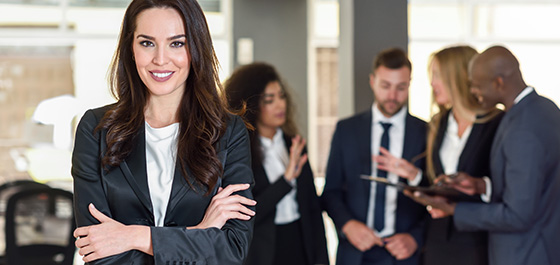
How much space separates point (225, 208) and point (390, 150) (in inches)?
70.2

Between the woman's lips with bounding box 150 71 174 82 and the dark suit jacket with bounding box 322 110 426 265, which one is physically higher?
the woman's lips with bounding box 150 71 174 82

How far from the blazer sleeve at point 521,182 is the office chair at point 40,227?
7.67 ft

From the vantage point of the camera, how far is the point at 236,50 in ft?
24.0

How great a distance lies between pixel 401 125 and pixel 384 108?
14cm

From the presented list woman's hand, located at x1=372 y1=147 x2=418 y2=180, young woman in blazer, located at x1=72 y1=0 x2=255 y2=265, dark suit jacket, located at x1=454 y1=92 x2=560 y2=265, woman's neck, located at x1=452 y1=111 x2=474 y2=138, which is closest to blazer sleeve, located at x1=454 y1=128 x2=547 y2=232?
dark suit jacket, located at x1=454 y1=92 x2=560 y2=265

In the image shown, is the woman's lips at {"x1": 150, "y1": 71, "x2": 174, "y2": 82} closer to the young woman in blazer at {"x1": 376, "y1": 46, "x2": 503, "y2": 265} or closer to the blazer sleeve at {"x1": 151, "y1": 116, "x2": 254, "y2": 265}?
the blazer sleeve at {"x1": 151, "y1": 116, "x2": 254, "y2": 265}

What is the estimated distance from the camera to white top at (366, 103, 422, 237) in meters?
3.42

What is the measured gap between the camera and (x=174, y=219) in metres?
1.91

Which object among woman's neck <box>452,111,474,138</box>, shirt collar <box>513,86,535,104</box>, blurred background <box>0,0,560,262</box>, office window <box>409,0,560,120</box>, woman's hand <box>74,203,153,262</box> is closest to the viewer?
woman's hand <box>74,203,153,262</box>

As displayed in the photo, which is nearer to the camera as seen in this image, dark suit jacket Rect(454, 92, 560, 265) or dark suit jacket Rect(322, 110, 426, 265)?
dark suit jacket Rect(454, 92, 560, 265)

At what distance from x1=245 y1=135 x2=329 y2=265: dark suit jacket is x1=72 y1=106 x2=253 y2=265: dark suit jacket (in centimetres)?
126

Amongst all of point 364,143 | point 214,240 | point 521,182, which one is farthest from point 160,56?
point 364,143

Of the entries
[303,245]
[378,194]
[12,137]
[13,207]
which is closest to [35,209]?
[13,207]

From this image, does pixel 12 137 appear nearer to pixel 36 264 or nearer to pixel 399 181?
pixel 36 264
